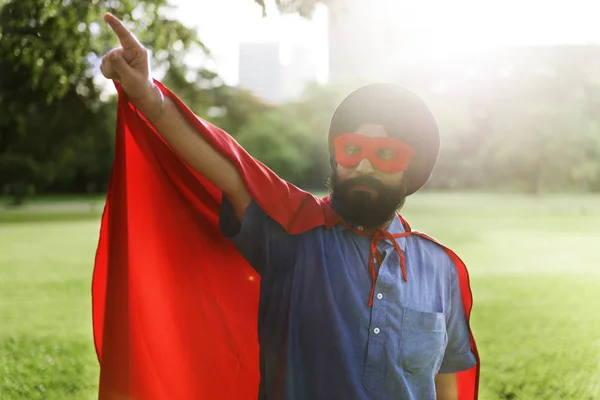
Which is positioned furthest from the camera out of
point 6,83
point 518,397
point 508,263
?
point 508,263

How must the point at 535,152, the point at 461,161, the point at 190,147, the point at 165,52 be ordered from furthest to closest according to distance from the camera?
1. the point at 461,161
2. the point at 535,152
3. the point at 165,52
4. the point at 190,147

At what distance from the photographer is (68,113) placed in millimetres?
11500

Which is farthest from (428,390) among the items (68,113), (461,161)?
(461,161)

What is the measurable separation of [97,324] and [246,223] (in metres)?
0.76

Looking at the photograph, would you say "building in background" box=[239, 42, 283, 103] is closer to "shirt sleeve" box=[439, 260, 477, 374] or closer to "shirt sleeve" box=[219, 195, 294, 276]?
"shirt sleeve" box=[439, 260, 477, 374]

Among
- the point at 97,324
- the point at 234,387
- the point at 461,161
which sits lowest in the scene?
the point at 461,161

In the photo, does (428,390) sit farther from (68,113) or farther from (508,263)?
(508,263)

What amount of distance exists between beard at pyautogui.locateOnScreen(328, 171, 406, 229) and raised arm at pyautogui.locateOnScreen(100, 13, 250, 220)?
33cm

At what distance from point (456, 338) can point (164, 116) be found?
4.32 feet

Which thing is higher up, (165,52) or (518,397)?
(165,52)

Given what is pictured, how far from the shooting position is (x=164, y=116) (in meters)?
2.34

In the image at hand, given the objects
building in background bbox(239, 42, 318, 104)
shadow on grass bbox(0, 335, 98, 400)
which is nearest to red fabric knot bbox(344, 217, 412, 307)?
shadow on grass bbox(0, 335, 98, 400)

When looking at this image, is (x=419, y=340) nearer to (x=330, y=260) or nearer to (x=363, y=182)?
(x=330, y=260)

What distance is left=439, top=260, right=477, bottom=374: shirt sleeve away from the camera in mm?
2629
